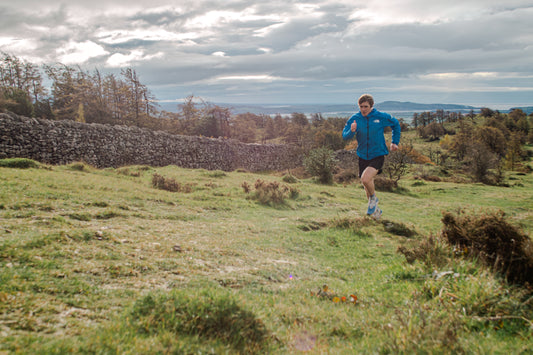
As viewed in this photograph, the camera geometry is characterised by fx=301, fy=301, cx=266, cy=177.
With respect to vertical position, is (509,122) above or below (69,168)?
above

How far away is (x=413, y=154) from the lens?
148 ft

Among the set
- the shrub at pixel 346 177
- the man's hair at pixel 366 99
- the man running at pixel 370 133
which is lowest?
the shrub at pixel 346 177

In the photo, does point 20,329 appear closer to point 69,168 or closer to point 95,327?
point 95,327

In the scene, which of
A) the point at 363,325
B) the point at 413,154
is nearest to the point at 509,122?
the point at 413,154

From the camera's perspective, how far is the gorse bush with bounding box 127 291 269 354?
252cm

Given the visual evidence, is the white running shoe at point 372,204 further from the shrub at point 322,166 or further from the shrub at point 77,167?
the shrub at point 322,166

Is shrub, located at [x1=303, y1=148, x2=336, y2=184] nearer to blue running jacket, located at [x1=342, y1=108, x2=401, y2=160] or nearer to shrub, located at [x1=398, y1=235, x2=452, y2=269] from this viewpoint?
blue running jacket, located at [x1=342, y1=108, x2=401, y2=160]

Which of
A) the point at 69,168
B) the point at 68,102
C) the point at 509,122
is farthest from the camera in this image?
the point at 509,122

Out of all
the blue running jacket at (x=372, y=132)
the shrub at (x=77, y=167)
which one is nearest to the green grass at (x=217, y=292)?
the blue running jacket at (x=372, y=132)

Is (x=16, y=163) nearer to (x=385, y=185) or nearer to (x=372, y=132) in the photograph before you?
(x=372, y=132)

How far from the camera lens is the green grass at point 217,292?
245 cm

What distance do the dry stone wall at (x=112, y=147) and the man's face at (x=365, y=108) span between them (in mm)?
16830

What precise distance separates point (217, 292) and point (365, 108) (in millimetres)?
6992

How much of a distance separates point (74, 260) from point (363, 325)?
3605 millimetres
